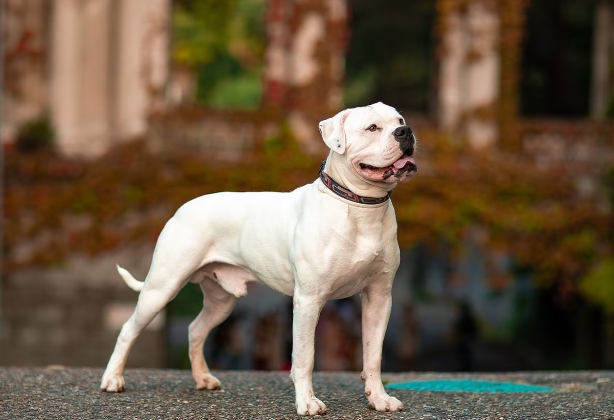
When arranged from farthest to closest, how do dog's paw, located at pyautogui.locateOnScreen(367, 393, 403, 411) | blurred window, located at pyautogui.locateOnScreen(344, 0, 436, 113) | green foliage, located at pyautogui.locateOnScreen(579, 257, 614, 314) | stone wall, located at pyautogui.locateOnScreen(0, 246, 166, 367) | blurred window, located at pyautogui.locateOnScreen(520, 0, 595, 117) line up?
blurred window, located at pyautogui.locateOnScreen(344, 0, 436, 113) < blurred window, located at pyautogui.locateOnScreen(520, 0, 595, 117) < stone wall, located at pyautogui.locateOnScreen(0, 246, 166, 367) < green foliage, located at pyautogui.locateOnScreen(579, 257, 614, 314) < dog's paw, located at pyautogui.locateOnScreen(367, 393, 403, 411)

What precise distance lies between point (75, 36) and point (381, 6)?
36.3 ft

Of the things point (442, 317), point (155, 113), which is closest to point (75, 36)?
point (155, 113)

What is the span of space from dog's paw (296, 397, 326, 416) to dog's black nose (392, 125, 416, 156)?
1564mm

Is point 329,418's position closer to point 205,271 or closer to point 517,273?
point 205,271

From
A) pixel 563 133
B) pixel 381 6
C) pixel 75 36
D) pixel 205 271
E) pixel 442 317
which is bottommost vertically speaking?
pixel 442 317

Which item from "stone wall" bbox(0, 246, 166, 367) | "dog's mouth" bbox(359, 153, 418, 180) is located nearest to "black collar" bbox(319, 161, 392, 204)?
"dog's mouth" bbox(359, 153, 418, 180)

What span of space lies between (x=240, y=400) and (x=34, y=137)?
12.4 metres

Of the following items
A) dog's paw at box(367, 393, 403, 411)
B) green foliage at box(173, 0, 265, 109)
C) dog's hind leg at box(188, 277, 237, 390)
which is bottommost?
dog's paw at box(367, 393, 403, 411)

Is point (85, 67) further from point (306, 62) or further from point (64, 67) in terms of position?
point (306, 62)

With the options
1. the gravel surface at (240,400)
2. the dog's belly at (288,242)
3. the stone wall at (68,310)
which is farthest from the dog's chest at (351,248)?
the stone wall at (68,310)

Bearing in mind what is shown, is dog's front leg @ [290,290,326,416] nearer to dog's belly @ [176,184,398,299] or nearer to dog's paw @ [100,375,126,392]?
dog's belly @ [176,184,398,299]

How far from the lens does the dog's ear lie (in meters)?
6.60

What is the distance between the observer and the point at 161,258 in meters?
7.51

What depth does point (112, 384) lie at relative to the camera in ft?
25.2
